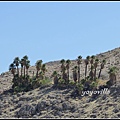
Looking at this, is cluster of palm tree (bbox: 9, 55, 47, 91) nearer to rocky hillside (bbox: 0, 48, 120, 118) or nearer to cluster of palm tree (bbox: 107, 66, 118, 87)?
rocky hillside (bbox: 0, 48, 120, 118)

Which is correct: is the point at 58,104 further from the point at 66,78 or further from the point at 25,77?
the point at 25,77

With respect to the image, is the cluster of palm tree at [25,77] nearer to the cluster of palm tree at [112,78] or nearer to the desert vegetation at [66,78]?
the desert vegetation at [66,78]

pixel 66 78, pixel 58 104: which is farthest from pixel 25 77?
pixel 58 104

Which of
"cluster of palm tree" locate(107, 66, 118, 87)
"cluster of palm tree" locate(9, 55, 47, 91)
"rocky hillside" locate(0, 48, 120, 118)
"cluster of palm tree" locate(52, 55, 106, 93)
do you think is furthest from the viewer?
"cluster of palm tree" locate(9, 55, 47, 91)

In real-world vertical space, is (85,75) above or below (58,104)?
above

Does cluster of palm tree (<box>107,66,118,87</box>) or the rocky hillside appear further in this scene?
cluster of palm tree (<box>107,66,118,87</box>)

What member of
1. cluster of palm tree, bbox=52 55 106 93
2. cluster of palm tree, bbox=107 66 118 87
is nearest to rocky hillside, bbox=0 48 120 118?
cluster of palm tree, bbox=107 66 118 87

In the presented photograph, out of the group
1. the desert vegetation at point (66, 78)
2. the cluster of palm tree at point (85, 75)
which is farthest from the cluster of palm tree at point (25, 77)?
the cluster of palm tree at point (85, 75)

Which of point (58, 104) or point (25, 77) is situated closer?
point (58, 104)

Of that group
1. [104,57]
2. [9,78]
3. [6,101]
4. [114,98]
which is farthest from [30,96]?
[104,57]

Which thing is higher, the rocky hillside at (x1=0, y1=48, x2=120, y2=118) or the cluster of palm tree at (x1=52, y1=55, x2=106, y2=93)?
the cluster of palm tree at (x1=52, y1=55, x2=106, y2=93)

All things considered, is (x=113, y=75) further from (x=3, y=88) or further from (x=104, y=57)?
(x=104, y=57)

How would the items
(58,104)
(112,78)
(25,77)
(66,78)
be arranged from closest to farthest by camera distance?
(58,104)
(112,78)
(66,78)
(25,77)

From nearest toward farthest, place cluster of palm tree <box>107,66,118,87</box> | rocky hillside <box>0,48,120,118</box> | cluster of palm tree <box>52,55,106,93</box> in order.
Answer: rocky hillside <box>0,48,120,118</box>
cluster of palm tree <box>107,66,118,87</box>
cluster of palm tree <box>52,55,106,93</box>
